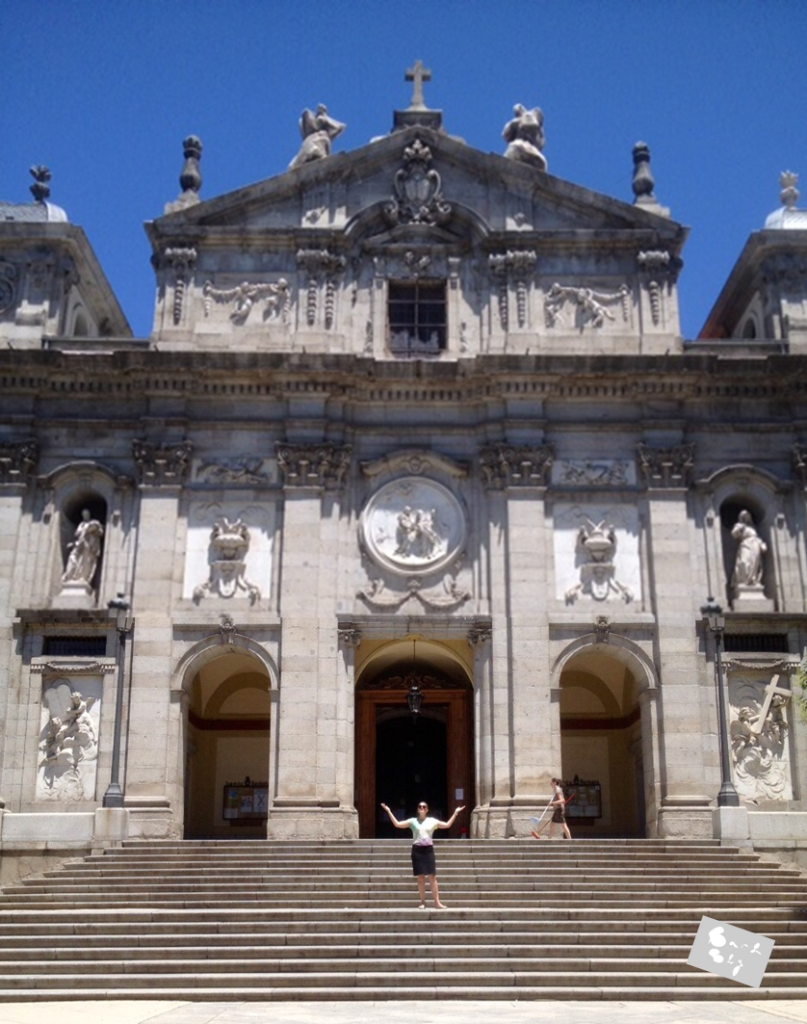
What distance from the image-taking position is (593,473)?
30484 mm

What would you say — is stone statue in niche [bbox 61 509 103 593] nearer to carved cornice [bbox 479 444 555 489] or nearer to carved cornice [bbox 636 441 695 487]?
carved cornice [bbox 479 444 555 489]

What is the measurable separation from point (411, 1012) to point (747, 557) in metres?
17.2

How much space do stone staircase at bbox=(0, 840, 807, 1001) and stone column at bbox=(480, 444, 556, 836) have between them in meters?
3.17

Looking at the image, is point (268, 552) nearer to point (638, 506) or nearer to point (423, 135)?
point (638, 506)

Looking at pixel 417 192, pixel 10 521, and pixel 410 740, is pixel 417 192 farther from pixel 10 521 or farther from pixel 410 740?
pixel 410 740

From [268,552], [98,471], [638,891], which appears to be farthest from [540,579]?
[98,471]

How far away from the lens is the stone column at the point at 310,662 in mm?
27719

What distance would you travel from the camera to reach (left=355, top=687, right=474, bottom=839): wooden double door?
Result: 3175 cm

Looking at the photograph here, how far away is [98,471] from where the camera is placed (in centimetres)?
3034

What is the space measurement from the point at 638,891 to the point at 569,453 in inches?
471

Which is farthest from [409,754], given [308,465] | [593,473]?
[593,473]

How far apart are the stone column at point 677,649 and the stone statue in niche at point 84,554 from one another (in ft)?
44.0

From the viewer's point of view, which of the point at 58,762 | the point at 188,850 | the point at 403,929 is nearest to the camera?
the point at 403,929

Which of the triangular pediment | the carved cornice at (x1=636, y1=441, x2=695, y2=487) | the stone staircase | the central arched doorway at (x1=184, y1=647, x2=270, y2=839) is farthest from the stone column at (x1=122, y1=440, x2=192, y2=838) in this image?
the carved cornice at (x1=636, y1=441, x2=695, y2=487)
